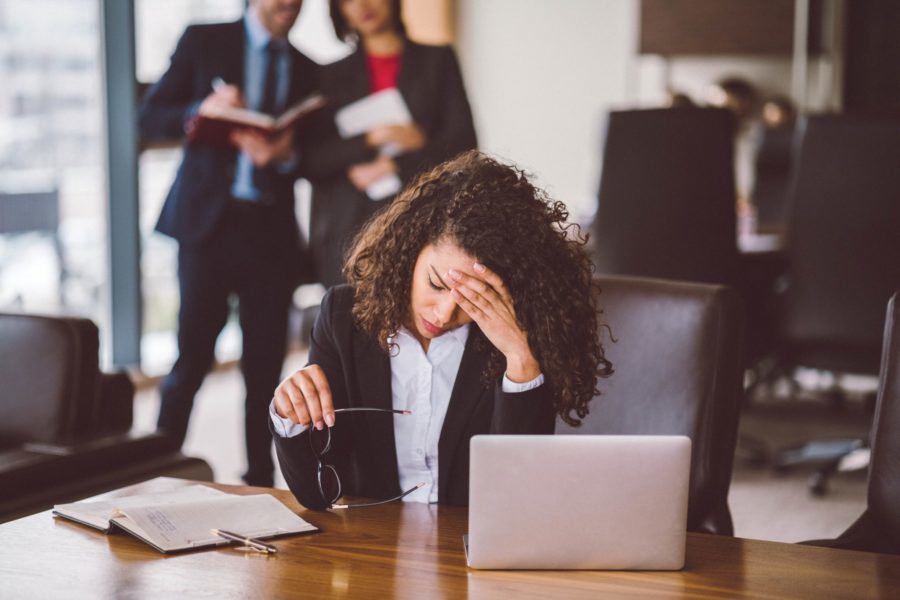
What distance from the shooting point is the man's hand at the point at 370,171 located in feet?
9.71

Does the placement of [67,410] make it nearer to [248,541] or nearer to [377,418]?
[377,418]

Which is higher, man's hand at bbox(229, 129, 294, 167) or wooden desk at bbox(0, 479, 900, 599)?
man's hand at bbox(229, 129, 294, 167)

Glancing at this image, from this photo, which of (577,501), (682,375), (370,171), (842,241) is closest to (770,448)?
(842,241)

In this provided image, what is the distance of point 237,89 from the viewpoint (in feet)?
9.47

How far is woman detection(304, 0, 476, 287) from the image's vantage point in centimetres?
294

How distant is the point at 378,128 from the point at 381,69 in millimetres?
179

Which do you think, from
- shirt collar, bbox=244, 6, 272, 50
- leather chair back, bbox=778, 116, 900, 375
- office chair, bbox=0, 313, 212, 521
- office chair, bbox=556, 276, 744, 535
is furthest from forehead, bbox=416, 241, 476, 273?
leather chair back, bbox=778, 116, 900, 375

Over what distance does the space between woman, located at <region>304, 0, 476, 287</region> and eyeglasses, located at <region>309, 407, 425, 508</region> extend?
1359 millimetres

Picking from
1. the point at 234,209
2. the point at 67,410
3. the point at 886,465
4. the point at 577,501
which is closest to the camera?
the point at 577,501

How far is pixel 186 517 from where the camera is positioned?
133cm

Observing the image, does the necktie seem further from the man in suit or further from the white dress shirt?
the white dress shirt

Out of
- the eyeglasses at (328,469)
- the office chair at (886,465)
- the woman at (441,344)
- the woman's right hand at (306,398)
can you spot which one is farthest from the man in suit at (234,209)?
the office chair at (886,465)

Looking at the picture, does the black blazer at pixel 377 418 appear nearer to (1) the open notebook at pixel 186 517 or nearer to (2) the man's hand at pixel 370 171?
(1) the open notebook at pixel 186 517

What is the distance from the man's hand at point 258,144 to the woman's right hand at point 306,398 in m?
1.51
